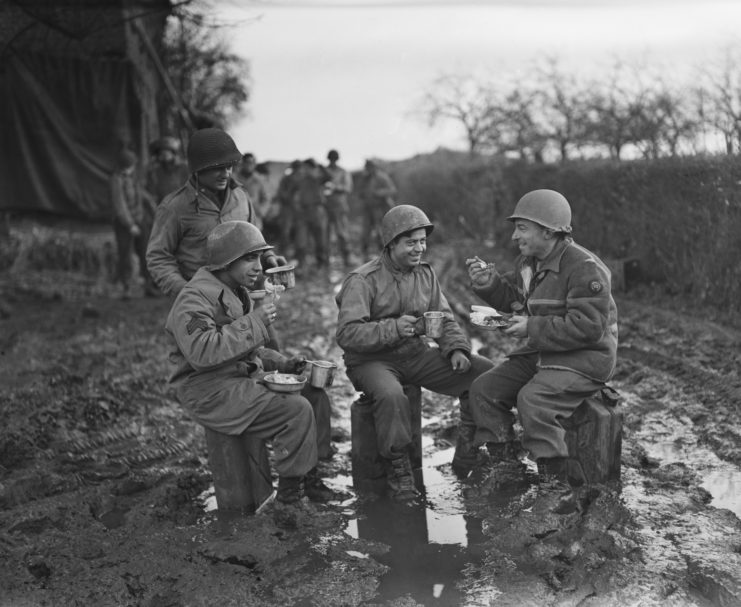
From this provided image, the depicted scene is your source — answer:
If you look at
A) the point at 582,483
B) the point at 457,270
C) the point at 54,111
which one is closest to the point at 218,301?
the point at 582,483

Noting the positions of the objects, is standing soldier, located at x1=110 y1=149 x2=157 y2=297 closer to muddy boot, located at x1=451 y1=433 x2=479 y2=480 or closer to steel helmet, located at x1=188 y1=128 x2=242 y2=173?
steel helmet, located at x1=188 y1=128 x2=242 y2=173

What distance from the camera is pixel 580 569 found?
447cm

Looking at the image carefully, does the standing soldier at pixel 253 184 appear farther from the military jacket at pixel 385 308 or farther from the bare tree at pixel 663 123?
the military jacket at pixel 385 308

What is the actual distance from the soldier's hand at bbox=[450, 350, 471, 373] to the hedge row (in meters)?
5.37

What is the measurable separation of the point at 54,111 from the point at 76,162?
92cm

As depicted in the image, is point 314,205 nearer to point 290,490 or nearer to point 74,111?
point 74,111

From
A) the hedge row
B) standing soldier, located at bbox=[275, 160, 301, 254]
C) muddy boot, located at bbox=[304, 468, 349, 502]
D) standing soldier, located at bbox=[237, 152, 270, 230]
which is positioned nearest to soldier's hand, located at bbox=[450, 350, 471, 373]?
muddy boot, located at bbox=[304, 468, 349, 502]

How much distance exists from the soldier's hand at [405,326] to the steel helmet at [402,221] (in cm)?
58

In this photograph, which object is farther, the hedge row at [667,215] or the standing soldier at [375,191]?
the standing soldier at [375,191]

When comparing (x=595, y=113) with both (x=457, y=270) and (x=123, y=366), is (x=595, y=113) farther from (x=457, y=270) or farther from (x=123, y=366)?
(x=123, y=366)

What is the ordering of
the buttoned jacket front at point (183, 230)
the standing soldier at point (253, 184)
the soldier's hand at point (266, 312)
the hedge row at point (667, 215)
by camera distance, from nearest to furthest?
the soldier's hand at point (266, 312), the buttoned jacket front at point (183, 230), the hedge row at point (667, 215), the standing soldier at point (253, 184)

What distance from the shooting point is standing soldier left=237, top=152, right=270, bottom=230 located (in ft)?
53.2

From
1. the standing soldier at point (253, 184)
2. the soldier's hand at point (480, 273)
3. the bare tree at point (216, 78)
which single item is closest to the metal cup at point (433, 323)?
the soldier's hand at point (480, 273)

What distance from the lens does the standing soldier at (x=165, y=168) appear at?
12867 millimetres
